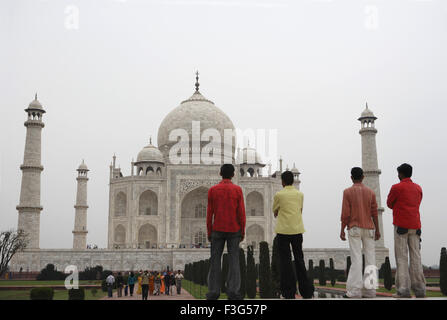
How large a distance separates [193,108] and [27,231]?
13.3m

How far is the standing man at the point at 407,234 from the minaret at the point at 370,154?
779 inches

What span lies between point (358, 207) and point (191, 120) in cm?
2657

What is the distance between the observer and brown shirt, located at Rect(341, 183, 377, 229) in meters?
4.62

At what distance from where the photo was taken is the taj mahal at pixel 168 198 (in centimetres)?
2253

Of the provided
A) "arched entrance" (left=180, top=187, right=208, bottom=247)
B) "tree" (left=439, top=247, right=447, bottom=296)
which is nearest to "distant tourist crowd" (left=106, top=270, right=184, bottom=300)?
"tree" (left=439, top=247, right=447, bottom=296)

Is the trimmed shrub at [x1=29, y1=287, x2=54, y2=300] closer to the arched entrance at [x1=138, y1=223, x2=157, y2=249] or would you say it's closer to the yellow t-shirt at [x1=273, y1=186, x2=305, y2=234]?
the yellow t-shirt at [x1=273, y1=186, x2=305, y2=234]

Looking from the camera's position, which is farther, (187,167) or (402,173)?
(187,167)

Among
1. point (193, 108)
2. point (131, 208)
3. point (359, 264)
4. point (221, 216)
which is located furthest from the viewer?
point (193, 108)

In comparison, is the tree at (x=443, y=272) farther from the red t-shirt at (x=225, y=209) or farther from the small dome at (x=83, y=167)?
the small dome at (x=83, y=167)
